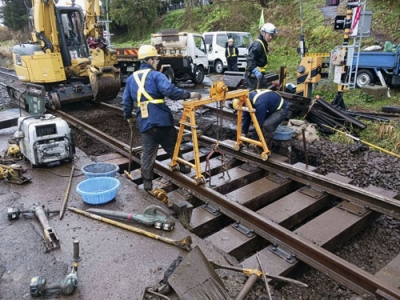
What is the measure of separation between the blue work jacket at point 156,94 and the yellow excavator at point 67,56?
5.44m

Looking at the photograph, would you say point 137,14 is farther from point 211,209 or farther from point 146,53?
point 211,209

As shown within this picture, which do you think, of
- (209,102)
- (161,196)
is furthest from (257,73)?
(161,196)

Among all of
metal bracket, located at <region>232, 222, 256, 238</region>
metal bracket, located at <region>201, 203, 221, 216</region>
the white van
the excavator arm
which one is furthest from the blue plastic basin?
the white van

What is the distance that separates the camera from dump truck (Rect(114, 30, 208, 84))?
49.5 feet

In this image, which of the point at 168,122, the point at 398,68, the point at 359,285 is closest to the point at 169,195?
the point at 168,122

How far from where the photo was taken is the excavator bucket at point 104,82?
32.0 ft

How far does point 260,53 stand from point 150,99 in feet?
10.9

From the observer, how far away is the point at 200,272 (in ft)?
9.55

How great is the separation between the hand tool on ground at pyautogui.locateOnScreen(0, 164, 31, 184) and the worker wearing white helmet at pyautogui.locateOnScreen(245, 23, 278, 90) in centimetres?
459

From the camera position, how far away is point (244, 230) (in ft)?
13.3

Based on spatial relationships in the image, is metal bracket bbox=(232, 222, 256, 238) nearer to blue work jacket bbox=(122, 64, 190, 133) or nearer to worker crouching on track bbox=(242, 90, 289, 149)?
blue work jacket bbox=(122, 64, 190, 133)

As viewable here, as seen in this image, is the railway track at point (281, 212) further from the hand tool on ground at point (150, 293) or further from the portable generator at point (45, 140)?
the portable generator at point (45, 140)

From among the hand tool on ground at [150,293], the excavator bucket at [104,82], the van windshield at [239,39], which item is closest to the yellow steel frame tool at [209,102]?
the hand tool on ground at [150,293]

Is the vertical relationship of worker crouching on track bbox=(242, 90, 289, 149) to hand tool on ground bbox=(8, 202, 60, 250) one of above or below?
above
